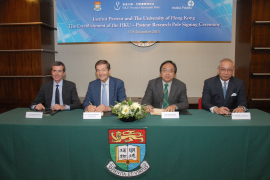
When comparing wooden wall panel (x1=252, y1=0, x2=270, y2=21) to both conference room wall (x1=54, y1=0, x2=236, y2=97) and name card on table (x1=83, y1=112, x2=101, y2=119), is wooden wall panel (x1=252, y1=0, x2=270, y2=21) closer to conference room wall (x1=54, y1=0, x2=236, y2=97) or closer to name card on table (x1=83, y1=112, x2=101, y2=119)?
conference room wall (x1=54, y1=0, x2=236, y2=97)

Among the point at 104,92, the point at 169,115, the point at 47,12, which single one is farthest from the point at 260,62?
the point at 47,12

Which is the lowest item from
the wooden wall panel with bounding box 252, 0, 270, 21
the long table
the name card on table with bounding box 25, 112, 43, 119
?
the long table

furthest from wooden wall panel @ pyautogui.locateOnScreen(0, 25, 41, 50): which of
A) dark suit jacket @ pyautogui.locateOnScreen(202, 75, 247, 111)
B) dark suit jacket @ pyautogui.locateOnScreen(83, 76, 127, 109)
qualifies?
dark suit jacket @ pyautogui.locateOnScreen(202, 75, 247, 111)

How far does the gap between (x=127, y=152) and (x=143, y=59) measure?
294 centimetres

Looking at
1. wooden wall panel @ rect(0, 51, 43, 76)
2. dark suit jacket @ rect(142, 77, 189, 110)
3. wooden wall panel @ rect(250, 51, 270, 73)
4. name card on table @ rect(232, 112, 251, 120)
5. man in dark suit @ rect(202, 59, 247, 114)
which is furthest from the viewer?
wooden wall panel @ rect(0, 51, 43, 76)

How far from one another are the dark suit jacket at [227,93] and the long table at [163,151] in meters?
0.85

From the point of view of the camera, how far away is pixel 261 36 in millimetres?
3812

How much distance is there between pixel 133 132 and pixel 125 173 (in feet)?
1.20

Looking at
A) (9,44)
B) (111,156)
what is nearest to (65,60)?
(9,44)

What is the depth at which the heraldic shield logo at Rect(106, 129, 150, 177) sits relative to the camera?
5.82 feet

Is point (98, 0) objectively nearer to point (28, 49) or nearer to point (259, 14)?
point (28, 49)

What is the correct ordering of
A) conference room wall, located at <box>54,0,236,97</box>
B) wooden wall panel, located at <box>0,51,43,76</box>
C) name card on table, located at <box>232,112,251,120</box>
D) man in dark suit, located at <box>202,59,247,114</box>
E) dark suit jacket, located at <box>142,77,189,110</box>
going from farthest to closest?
1. conference room wall, located at <box>54,0,236,97</box>
2. wooden wall panel, located at <box>0,51,43,76</box>
3. dark suit jacket, located at <box>142,77,189,110</box>
4. man in dark suit, located at <box>202,59,247,114</box>
5. name card on table, located at <box>232,112,251,120</box>

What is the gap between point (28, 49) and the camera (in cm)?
392

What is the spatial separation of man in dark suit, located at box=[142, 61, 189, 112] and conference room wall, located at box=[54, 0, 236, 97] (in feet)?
5.43
